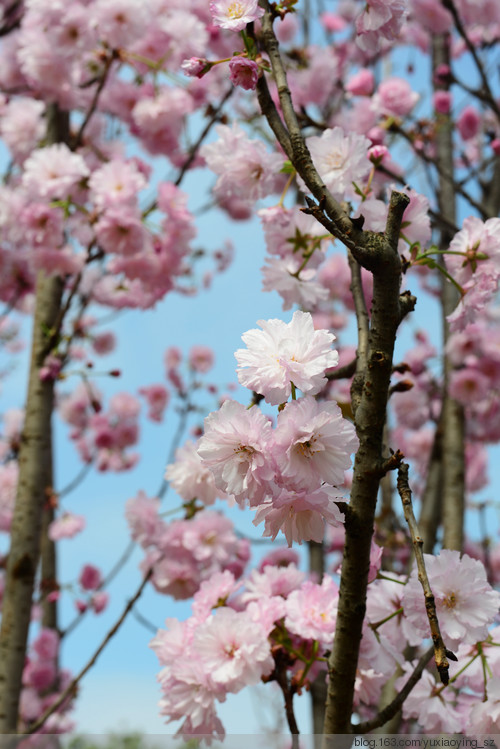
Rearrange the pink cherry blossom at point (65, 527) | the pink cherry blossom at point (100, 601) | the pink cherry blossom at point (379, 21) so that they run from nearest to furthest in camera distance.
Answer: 1. the pink cherry blossom at point (379, 21)
2. the pink cherry blossom at point (65, 527)
3. the pink cherry blossom at point (100, 601)

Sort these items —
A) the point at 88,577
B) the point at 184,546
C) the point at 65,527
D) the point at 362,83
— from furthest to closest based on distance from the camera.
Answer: the point at 88,577, the point at 65,527, the point at 362,83, the point at 184,546

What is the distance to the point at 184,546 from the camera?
2258mm

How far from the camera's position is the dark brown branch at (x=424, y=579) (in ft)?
2.42

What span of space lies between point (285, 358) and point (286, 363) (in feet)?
0.04

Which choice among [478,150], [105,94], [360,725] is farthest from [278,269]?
[478,150]

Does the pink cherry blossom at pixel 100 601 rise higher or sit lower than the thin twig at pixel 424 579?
higher

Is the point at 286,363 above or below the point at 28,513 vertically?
below

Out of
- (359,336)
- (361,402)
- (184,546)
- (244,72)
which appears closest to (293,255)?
(359,336)

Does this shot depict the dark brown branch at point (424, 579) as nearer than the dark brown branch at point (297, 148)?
Yes

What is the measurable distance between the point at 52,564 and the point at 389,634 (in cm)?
313

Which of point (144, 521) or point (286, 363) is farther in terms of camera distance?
point (144, 521)

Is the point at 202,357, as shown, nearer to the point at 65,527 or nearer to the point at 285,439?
the point at 65,527

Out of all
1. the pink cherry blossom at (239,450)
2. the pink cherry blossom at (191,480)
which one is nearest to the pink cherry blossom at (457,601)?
the pink cherry blossom at (239,450)

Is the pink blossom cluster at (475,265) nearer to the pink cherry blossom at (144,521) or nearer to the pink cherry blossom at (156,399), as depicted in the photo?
the pink cherry blossom at (144,521)
